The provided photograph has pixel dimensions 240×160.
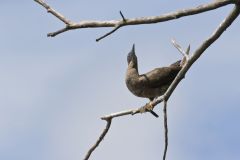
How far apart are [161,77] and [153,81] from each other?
0.16 m

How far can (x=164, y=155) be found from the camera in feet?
22.9

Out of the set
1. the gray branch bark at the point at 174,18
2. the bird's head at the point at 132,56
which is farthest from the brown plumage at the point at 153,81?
the gray branch bark at the point at 174,18

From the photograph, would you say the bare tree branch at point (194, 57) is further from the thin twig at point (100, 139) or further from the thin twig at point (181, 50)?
the thin twig at point (181, 50)

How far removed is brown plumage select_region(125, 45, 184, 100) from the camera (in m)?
11.8

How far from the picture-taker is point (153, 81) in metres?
12.0

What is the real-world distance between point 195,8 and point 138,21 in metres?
0.56

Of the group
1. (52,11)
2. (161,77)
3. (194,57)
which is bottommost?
(161,77)

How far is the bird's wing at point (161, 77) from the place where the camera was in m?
11.9

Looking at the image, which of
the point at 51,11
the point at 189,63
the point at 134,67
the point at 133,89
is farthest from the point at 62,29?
the point at 134,67

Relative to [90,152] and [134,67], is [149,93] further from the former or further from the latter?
[90,152]

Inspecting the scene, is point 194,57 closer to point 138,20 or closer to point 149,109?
point 138,20

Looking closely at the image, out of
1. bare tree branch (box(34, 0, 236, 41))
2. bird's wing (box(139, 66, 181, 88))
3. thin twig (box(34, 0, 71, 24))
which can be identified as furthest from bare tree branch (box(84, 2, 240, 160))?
bird's wing (box(139, 66, 181, 88))

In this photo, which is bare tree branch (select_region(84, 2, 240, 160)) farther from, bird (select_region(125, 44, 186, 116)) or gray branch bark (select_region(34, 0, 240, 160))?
bird (select_region(125, 44, 186, 116))

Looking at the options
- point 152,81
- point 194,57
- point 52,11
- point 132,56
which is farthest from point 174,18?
point 132,56
